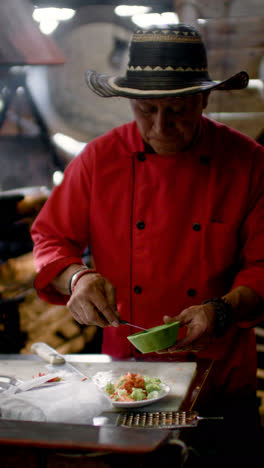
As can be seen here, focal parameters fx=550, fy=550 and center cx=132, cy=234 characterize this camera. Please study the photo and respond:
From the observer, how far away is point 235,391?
2027 millimetres

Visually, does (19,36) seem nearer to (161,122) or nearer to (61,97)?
(61,97)

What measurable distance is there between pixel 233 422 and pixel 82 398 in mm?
447

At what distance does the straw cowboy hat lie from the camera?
184cm

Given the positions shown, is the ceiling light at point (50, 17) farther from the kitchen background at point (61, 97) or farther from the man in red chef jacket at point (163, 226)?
the man in red chef jacket at point (163, 226)

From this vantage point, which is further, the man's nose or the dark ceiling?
the dark ceiling

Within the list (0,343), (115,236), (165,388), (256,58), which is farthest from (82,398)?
(256,58)

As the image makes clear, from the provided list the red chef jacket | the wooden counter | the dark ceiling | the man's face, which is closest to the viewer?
the wooden counter

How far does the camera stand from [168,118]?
1934 mm

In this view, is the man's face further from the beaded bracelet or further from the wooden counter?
the wooden counter

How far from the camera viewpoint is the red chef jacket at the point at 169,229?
2139 mm

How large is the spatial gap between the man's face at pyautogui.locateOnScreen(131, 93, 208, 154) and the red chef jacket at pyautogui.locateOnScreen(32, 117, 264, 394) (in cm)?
18

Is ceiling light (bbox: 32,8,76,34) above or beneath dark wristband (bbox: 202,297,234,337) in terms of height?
above

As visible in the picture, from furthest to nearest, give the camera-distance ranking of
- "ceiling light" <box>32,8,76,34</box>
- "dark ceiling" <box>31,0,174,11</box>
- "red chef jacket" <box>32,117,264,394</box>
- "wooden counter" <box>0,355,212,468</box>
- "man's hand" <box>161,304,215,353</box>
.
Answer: "ceiling light" <box>32,8,76,34</box> < "dark ceiling" <box>31,0,174,11</box> < "red chef jacket" <box>32,117,264,394</box> < "man's hand" <box>161,304,215,353</box> < "wooden counter" <box>0,355,212,468</box>

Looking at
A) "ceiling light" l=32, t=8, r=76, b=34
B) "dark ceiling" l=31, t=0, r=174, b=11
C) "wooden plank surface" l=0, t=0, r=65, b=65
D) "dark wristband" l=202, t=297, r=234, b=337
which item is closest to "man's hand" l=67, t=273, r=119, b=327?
"dark wristband" l=202, t=297, r=234, b=337
